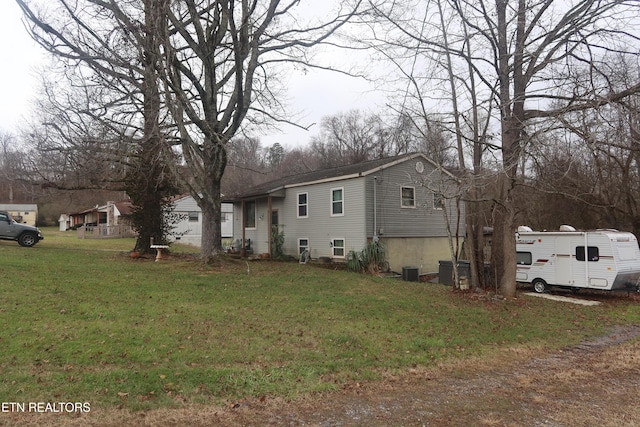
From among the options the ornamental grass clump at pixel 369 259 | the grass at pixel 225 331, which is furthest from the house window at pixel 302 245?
the grass at pixel 225 331

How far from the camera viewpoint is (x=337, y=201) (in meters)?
18.5

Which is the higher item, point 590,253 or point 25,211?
point 25,211

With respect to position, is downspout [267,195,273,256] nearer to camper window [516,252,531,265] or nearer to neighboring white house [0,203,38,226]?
camper window [516,252,531,265]

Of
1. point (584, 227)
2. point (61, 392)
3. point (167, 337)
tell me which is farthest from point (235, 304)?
point (584, 227)

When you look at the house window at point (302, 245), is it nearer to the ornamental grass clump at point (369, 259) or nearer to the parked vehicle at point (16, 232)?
the ornamental grass clump at point (369, 259)

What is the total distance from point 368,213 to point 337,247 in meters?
2.31

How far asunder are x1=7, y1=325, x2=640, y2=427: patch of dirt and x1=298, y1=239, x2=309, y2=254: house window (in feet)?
45.7

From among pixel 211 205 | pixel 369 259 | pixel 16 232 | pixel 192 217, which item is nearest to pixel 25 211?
pixel 192 217

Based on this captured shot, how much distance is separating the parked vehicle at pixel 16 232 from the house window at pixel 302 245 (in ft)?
40.7

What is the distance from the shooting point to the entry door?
13.9m

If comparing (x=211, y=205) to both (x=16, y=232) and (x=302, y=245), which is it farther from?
(x=16, y=232)

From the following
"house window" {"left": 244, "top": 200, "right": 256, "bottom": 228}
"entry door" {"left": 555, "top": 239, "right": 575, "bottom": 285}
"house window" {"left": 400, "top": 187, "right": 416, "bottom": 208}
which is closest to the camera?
"entry door" {"left": 555, "top": 239, "right": 575, "bottom": 285}

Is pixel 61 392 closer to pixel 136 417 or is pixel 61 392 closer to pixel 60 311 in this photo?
pixel 136 417

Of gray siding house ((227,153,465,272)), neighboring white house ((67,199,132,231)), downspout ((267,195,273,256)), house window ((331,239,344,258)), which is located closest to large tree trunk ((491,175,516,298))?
gray siding house ((227,153,465,272))
